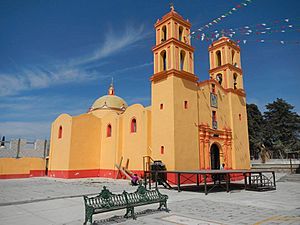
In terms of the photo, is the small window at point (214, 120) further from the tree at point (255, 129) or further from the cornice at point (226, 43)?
the tree at point (255, 129)

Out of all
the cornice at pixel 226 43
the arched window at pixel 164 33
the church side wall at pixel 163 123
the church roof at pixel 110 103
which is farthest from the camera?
the church roof at pixel 110 103

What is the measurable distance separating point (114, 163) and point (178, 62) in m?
11.0

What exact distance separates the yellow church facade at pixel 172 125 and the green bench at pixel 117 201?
27.8 feet

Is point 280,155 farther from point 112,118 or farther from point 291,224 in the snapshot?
point 291,224

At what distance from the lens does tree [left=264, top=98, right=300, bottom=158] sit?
145ft

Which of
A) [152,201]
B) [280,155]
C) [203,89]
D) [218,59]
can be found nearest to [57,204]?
[152,201]

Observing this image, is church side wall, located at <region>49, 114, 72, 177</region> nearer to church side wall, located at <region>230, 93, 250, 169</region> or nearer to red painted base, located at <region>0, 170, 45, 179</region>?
red painted base, located at <region>0, 170, 45, 179</region>

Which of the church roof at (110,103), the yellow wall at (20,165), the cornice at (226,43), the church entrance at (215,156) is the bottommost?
the yellow wall at (20,165)

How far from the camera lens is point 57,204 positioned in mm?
10055

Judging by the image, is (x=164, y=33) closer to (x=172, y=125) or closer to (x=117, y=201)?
(x=172, y=125)

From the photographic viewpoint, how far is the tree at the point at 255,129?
4406 cm

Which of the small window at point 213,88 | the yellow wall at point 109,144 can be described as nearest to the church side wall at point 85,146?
the yellow wall at point 109,144

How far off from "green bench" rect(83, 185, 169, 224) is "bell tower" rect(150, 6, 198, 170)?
8.47m

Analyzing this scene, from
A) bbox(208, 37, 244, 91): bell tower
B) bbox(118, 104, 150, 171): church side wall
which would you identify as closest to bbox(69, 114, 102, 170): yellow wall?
bbox(118, 104, 150, 171): church side wall
